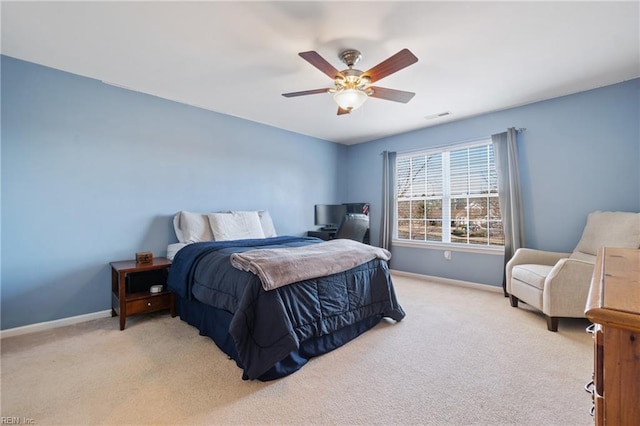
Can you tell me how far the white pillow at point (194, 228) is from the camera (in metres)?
3.22

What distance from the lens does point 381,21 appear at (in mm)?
1965

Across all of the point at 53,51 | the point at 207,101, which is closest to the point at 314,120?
the point at 207,101

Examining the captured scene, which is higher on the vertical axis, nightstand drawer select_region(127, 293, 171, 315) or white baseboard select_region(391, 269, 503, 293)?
nightstand drawer select_region(127, 293, 171, 315)

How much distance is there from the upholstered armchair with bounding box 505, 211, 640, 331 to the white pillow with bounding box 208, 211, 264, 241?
10.1 feet

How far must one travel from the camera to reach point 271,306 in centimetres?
183

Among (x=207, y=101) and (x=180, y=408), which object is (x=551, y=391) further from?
(x=207, y=101)

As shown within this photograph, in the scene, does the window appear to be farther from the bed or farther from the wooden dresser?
the wooden dresser

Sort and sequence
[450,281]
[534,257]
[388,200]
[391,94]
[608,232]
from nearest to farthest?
[391,94]
[608,232]
[534,257]
[450,281]
[388,200]

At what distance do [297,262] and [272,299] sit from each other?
331 millimetres

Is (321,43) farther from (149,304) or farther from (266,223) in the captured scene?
(149,304)

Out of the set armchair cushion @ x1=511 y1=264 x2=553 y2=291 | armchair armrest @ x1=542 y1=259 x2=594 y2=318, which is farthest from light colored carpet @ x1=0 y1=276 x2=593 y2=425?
armchair cushion @ x1=511 y1=264 x2=553 y2=291

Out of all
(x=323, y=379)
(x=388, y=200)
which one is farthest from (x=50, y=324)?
(x=388, y=200)

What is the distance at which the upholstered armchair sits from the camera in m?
2.43

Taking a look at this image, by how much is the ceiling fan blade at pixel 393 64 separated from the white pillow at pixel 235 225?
233cm
